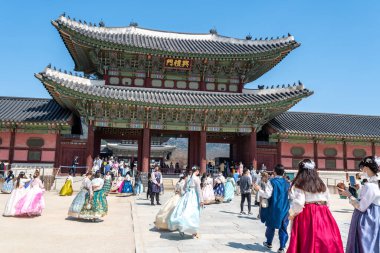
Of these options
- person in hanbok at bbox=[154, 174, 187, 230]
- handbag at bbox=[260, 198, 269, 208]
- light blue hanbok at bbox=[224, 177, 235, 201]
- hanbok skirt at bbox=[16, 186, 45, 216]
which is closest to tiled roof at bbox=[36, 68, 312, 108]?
light blue hanbok at bbox=[224, 177, 235, 201]

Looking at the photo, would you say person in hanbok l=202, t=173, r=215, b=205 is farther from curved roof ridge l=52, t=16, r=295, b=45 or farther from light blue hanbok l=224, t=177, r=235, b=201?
curved roof ridge l=52, t=16, r=295, b=45

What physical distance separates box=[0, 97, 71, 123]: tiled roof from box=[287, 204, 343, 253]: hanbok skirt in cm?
1905

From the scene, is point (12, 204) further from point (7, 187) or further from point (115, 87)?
point (115, 87)

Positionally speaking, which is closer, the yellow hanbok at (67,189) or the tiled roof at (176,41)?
the yellow hanbok at (67,189)

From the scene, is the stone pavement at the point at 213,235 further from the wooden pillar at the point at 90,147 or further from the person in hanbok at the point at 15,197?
the wooden pillar at the point at 90,147

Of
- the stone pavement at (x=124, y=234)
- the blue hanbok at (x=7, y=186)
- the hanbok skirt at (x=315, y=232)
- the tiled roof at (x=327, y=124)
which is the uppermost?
the tiled roof at (x=327, y=124)

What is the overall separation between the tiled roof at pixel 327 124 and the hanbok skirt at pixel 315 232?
18.7 metres

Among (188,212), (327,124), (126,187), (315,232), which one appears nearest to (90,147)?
(126,187)

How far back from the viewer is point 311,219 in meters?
4.82

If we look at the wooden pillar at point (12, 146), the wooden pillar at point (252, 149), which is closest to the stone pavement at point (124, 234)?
the wooden pillar at point (252, 149)

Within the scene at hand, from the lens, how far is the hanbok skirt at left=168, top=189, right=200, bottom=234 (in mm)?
7688

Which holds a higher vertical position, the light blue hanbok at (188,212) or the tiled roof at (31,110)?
the tiled roof at (31,110)

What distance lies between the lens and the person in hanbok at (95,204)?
9.86 m

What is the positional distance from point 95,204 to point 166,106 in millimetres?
11014
